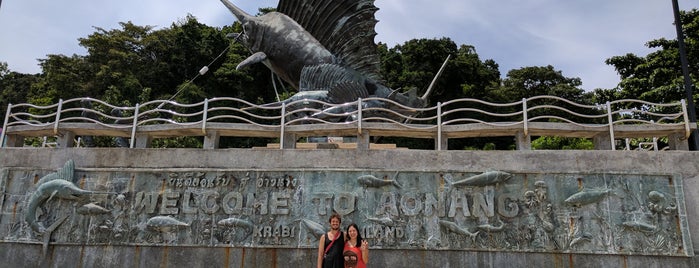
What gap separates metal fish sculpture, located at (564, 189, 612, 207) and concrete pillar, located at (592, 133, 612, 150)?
0.97 m

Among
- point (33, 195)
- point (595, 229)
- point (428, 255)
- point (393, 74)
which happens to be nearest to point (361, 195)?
point (428, 255)

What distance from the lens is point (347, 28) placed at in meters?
12.7

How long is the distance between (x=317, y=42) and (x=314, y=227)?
659cm

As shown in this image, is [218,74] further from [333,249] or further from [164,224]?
[333,249]

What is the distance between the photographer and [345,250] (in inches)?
171

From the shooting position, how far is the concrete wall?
22.8 ft

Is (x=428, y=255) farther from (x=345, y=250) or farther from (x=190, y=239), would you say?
(x=190, y=239)

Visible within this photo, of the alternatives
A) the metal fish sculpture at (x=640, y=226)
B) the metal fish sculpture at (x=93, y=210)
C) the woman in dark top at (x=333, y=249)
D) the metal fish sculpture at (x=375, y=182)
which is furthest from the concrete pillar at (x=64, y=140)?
the metal fish sculpture at (x=640, y=226)

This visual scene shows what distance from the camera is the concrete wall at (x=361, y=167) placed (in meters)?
6.95

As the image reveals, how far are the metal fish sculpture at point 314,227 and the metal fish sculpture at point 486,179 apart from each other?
7.41 feet

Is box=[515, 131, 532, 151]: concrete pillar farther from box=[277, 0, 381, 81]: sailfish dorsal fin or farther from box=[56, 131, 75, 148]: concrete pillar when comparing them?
box=[56, 131, 75, 148]: concrete pillar

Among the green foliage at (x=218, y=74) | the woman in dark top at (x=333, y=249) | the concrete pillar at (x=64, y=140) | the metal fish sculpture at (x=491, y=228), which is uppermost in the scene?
the green foliage at (x=218, y=74)

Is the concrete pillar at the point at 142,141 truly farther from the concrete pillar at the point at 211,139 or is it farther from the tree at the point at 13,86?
the tree at the point at 13,86

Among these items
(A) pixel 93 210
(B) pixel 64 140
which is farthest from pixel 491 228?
(B) pixel 64 140
